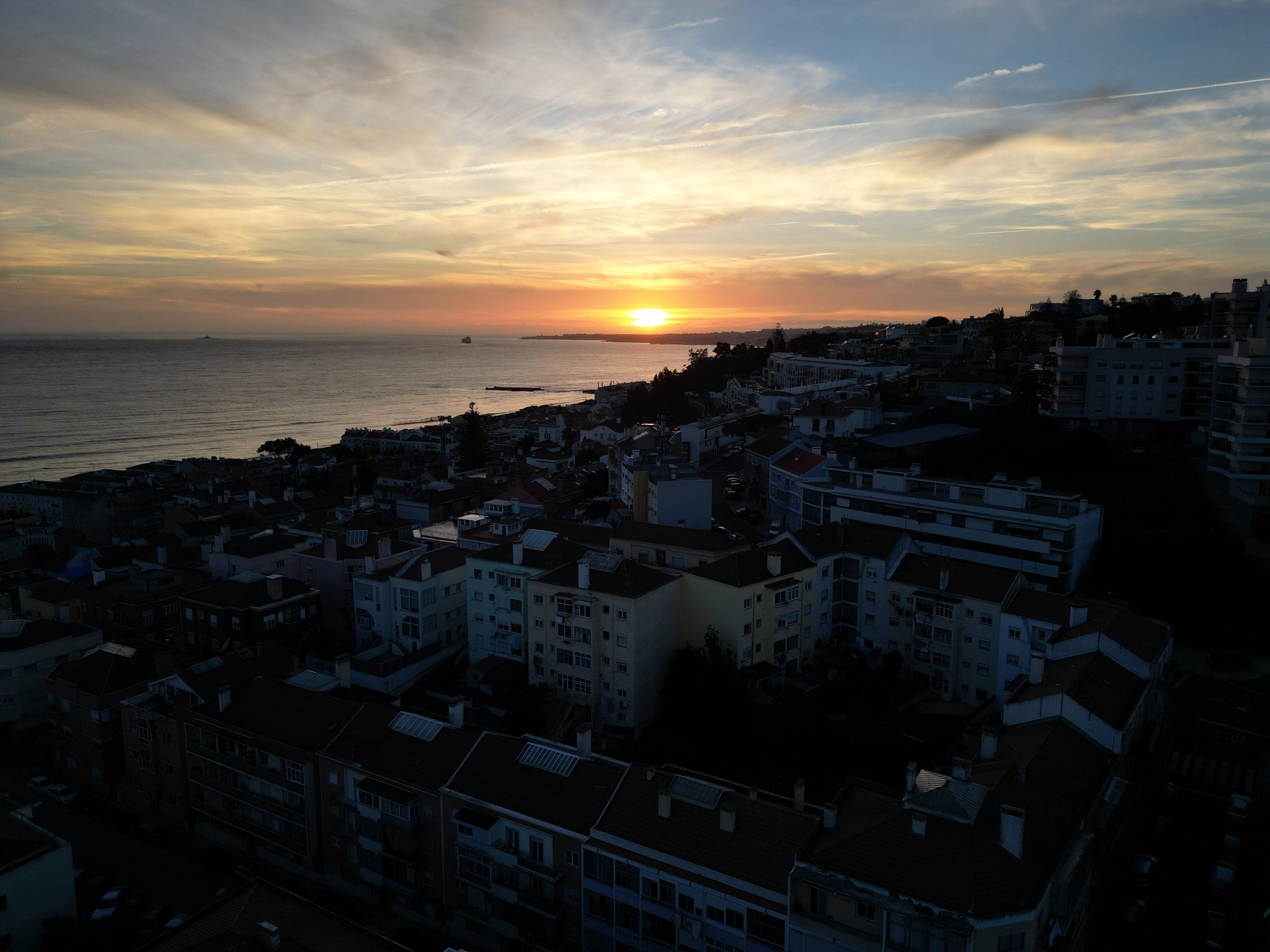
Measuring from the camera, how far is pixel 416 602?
2784 centimetres

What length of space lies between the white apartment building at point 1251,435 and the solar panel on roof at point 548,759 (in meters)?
33.4

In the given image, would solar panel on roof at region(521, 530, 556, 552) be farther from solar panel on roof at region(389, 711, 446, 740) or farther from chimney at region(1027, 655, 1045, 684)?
chimney at region(1027, 655, 1045, 684)

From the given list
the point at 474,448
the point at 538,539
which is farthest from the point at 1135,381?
the point at 474,448

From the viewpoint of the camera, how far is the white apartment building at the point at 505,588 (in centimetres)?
2652

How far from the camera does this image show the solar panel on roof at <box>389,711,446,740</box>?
58.6ft

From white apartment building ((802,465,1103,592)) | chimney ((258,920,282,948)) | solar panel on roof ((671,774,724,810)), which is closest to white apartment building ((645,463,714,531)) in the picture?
white apartment building ((802,465,1103,592))

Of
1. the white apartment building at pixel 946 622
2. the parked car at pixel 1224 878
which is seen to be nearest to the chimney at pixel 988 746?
the parked car at pixel 1224 878

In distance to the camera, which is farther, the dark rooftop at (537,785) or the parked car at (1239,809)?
the parked car at (1239,809)

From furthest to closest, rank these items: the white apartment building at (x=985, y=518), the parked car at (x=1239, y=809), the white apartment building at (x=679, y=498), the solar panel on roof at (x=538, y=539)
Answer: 1. the white apartment building at (x=679, y=498)
2. the white apartment building at (x=985, y=518)
3. the solar panel on roof at (x=538, y=539)
4. the parked car at (x=1239, y=809)

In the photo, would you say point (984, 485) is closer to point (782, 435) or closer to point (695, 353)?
point (782, 435)

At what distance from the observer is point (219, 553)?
35219 millimetres

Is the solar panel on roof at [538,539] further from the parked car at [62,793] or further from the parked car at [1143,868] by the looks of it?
the parked car at [1143,868]

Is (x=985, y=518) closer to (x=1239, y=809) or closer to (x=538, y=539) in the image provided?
(x=1239, y=809)

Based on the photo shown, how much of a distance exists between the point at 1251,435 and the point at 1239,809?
23.6 m
